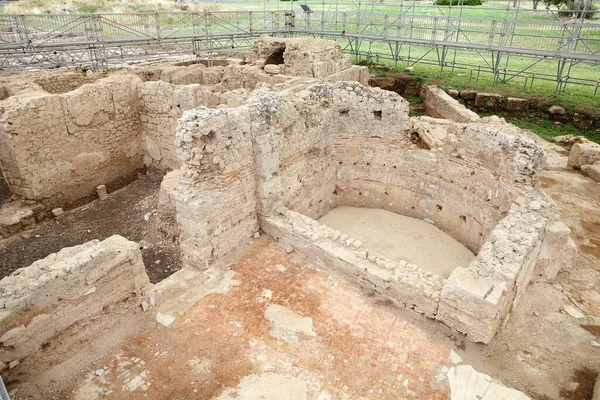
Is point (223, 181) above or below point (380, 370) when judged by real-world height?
above

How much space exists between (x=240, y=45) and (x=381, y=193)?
1184 centimetres

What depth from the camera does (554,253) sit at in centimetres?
677

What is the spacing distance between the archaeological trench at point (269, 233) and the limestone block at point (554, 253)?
0.03 metres

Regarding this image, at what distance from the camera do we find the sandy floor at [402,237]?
8141 millimetres

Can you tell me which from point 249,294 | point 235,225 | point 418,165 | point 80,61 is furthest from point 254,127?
point 80,61

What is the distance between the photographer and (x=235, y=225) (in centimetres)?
703

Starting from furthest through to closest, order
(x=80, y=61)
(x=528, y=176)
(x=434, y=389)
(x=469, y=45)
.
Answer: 1. (x=469, y=45)
2. (x=80, y=61)
3. (x=528, y=176)
4. (x=434, y=389)

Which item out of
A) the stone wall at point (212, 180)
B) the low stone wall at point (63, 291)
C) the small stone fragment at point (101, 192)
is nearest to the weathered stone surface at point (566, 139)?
the stone wall at point (212, 180)

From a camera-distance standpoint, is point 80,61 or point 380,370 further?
point 80,61

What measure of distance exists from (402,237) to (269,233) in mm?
2992

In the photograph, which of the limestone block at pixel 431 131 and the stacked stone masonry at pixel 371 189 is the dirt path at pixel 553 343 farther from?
the limestone block at pixel 431 131

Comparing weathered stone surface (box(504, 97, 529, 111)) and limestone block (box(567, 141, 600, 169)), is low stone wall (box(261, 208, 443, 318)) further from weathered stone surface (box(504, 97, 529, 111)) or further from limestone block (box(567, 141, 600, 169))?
weathered stone surface (box(504, 97, 529, 111))

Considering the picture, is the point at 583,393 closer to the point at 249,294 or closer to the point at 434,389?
the point at 434,389

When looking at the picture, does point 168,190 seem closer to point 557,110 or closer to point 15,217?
point 15,217
